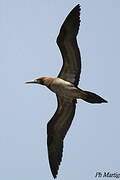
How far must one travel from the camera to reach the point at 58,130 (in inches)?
632

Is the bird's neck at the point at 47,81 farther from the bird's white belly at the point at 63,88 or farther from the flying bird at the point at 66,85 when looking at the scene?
the bird's white belly at the point at 63,88

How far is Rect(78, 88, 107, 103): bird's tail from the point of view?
14.0m

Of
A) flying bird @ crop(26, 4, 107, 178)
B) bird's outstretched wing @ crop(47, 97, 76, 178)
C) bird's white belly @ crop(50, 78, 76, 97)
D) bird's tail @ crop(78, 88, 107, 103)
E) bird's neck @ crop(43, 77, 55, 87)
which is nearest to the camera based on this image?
bird's tail @ crop(78, 88, 107, 103)

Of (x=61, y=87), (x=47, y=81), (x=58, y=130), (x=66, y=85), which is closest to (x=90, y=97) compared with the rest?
(x=66, y=85)

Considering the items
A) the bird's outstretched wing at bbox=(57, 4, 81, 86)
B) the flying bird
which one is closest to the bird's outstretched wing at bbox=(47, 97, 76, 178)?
the flying bird

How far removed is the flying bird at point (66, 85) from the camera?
48.1ft

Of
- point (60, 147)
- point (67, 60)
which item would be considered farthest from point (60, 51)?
point (60, 147)

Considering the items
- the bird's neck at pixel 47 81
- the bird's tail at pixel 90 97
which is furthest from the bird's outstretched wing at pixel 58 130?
the bird's tail at pixel 90 97

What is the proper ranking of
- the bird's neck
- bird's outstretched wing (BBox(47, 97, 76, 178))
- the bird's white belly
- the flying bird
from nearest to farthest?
the flying bird
the bird's white belly
the bird's neck
bird's outstretched wing (BBox(47, 97, 76, 178))

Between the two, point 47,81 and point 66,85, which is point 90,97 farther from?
point 47,81

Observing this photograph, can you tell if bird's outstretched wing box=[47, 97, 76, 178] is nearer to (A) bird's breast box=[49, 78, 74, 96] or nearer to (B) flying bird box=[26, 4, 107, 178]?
(B) flying bird box=[26, 4, 107, 178]

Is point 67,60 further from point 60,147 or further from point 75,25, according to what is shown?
point 60,147

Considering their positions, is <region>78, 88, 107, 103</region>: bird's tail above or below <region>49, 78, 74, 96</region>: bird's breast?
below

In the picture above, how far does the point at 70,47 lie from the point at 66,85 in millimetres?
1036
